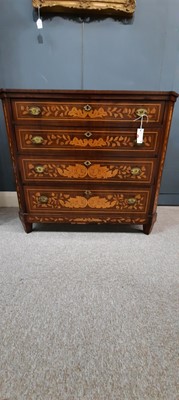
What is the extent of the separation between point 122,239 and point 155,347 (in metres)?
0.74

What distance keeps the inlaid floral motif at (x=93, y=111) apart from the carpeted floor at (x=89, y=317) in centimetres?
83

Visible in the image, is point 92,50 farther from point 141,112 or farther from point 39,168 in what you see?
point 39,168

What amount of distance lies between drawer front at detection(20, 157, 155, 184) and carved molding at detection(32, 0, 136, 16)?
1091mm

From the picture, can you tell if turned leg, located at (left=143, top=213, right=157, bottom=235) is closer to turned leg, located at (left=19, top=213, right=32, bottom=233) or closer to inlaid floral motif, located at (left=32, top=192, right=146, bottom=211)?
inlaid floral motif, located at (left=32, top=192, right=146, bottom=211)

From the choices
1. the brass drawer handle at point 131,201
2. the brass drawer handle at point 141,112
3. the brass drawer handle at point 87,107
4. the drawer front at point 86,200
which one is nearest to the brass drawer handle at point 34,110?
the brass drawer handle at point 87,107

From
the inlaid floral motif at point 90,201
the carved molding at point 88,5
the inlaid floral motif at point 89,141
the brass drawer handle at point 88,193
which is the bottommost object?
the inlaid floral motif at point 90,201

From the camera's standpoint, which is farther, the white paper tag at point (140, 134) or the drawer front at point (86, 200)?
the drawer front at point (86, 200)

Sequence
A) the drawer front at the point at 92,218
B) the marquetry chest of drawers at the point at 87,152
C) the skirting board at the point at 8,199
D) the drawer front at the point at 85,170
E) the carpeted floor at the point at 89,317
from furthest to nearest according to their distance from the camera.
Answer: the skirting board at the point at 8,199 → the drawer front at the point at 92,218 → the drawer front at the point at 85,170 → the marquetry chest of drawers at the point at 87,152 → the carpeted floor at the point at 89,317

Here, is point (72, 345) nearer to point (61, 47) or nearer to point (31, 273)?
point (31, 273)

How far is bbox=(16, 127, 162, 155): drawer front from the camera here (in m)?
1.21

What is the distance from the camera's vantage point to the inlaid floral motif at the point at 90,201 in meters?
1.36

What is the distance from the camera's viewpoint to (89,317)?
90cm

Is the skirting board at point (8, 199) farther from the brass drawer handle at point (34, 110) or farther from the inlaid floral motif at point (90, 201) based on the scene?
the brass drawer handle at point (34, 110)

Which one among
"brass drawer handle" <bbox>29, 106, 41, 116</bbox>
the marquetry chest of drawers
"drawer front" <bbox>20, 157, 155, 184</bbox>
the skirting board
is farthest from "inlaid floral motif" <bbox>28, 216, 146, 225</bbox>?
"brass drawer handle" <bbox>29, 106, 41, 116</bbox>
